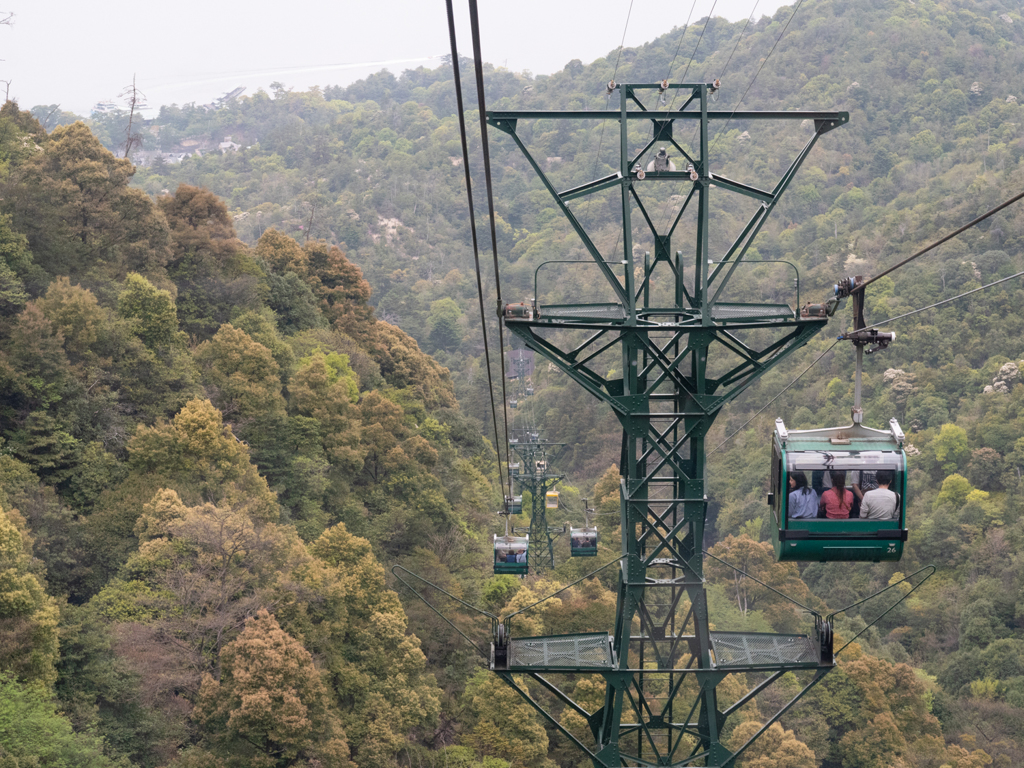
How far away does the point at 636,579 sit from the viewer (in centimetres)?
1156

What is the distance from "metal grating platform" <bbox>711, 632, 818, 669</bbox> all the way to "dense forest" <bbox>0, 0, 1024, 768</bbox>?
4153 mm

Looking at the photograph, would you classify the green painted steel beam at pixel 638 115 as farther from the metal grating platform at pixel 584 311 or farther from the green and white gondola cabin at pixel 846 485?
the green and white gondola cabin at pixel 846 485

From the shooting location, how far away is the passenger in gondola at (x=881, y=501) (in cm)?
1141

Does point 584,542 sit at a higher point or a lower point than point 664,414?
lower

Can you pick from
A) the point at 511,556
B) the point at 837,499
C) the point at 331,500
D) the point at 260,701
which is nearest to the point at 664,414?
Answer: the point at 837,499

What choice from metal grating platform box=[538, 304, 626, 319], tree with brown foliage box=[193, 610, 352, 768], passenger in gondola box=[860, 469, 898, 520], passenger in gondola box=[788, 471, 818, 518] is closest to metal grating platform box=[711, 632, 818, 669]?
passenger in gondola box=[788, 471, 818, 518]

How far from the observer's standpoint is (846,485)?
1147cm

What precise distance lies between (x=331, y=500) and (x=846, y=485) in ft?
94.0

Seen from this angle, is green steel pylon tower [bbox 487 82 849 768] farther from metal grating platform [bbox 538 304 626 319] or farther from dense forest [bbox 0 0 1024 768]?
dense forest [bbox 0 0 1024 768]

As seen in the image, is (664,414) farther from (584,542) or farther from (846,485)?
(584,542)

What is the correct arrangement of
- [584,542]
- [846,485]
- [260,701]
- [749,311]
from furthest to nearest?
[584,542], [260,701], [749,311], [846,485]

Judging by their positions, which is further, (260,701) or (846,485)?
(260,701)

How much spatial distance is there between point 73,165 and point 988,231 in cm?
6557

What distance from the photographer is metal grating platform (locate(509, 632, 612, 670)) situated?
37.8 feet
